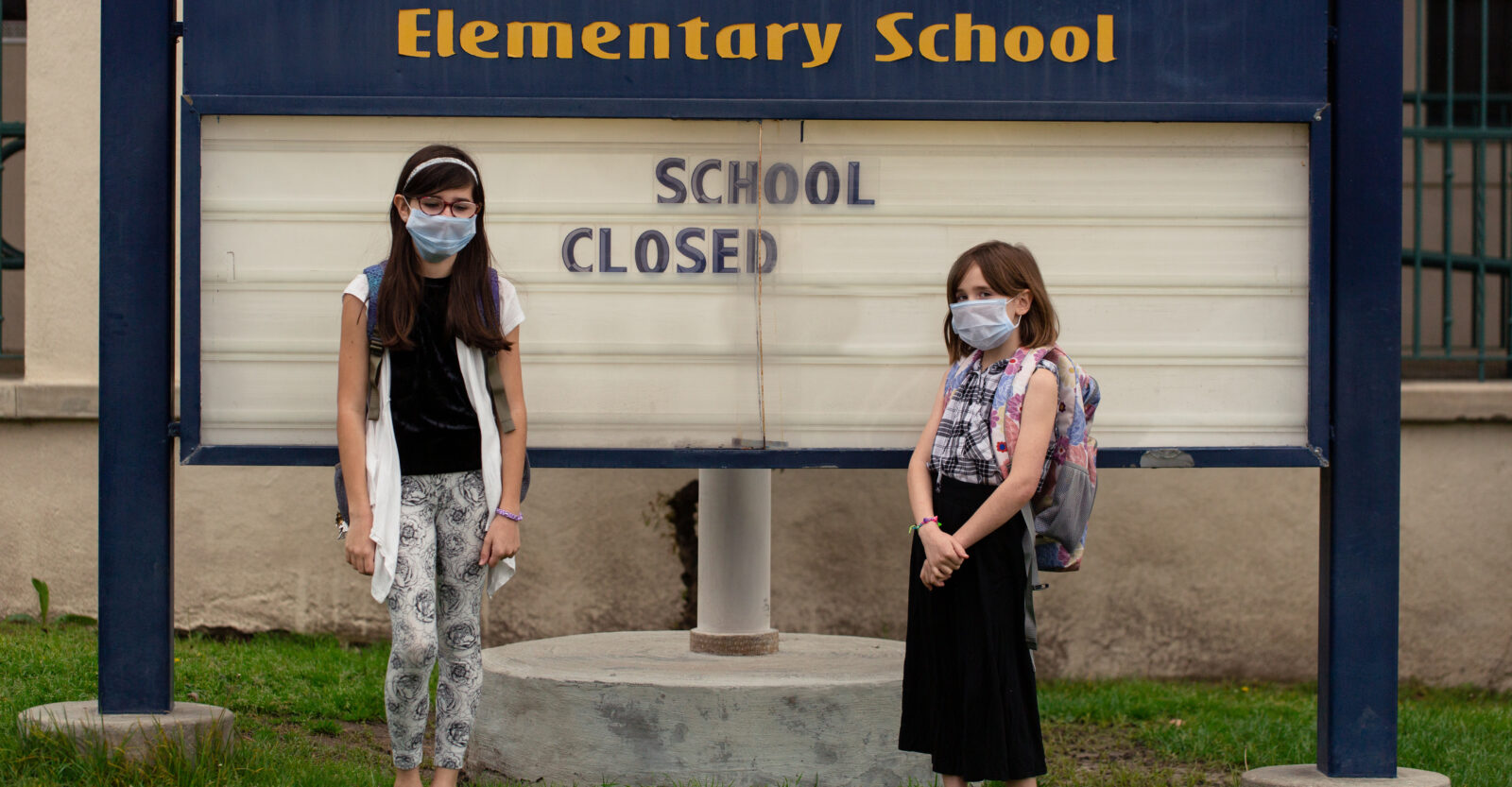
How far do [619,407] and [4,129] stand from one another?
3.96m

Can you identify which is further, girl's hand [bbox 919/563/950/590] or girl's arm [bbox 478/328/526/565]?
girl's arm [bbox 478/328/526/565]

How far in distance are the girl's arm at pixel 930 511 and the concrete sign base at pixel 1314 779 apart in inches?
49.3

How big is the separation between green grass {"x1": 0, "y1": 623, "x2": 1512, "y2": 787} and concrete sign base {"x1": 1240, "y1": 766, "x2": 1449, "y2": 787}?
0.52 m

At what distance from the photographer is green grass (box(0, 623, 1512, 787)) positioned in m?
4.07

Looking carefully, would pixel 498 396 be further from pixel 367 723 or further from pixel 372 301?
pixel 367 723

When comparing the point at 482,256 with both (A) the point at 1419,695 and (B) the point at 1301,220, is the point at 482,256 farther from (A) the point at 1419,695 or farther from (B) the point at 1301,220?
(A) the point at 1419,695

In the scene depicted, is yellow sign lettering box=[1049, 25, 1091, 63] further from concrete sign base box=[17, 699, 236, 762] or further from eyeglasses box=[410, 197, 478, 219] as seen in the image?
concrete sign base box=[17, 699, 236, 762]

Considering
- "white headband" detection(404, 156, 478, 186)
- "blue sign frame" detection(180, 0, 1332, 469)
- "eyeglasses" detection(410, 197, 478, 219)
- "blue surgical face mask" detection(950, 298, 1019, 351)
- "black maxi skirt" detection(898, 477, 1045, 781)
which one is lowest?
"black maxi skirt" detection(898, 477, 1045, 781)

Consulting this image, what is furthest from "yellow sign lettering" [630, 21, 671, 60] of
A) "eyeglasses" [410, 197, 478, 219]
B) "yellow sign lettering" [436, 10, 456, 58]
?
"eyeglasses" [410, 197, 478, 219]

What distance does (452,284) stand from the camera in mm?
3629

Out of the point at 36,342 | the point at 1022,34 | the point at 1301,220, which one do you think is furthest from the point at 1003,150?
the point at 36,342

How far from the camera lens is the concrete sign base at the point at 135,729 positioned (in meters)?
3.99

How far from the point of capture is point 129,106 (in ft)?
13.3

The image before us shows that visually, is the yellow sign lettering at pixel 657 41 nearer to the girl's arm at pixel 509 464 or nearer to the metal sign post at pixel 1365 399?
the girl's arm at pixel 509 464
